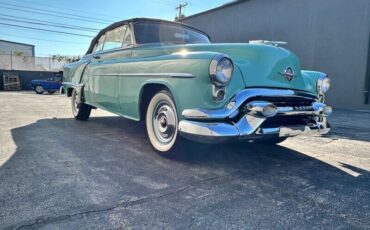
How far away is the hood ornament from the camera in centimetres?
316

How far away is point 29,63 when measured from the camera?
1090 inches

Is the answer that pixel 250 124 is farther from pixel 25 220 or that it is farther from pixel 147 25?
pixel 147 25

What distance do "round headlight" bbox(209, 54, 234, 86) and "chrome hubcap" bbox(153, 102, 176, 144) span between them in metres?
0.70

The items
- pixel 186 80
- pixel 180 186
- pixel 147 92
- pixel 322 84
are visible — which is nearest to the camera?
pixel 180 186

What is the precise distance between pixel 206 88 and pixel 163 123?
0.82 m

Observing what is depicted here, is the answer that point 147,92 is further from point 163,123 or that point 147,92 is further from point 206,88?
point 206,88

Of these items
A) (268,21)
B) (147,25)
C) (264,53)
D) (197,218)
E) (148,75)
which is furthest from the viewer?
(268,21)

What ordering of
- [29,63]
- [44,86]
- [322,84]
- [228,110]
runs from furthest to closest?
1. [29,63]
2. [44,86]
3. [322,84]
4. [228,110]

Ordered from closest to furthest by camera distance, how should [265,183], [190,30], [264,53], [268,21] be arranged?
[265,183], [264,53], [190,30], [268,21]

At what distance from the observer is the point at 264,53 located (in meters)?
3.10

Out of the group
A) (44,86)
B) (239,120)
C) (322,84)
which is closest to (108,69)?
(239,120)

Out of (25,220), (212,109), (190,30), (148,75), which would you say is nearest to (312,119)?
(212,109)

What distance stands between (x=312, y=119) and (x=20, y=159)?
10.3 feet

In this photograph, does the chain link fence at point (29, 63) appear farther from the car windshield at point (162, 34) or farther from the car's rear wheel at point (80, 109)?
the car windshield at point (162, 34)
